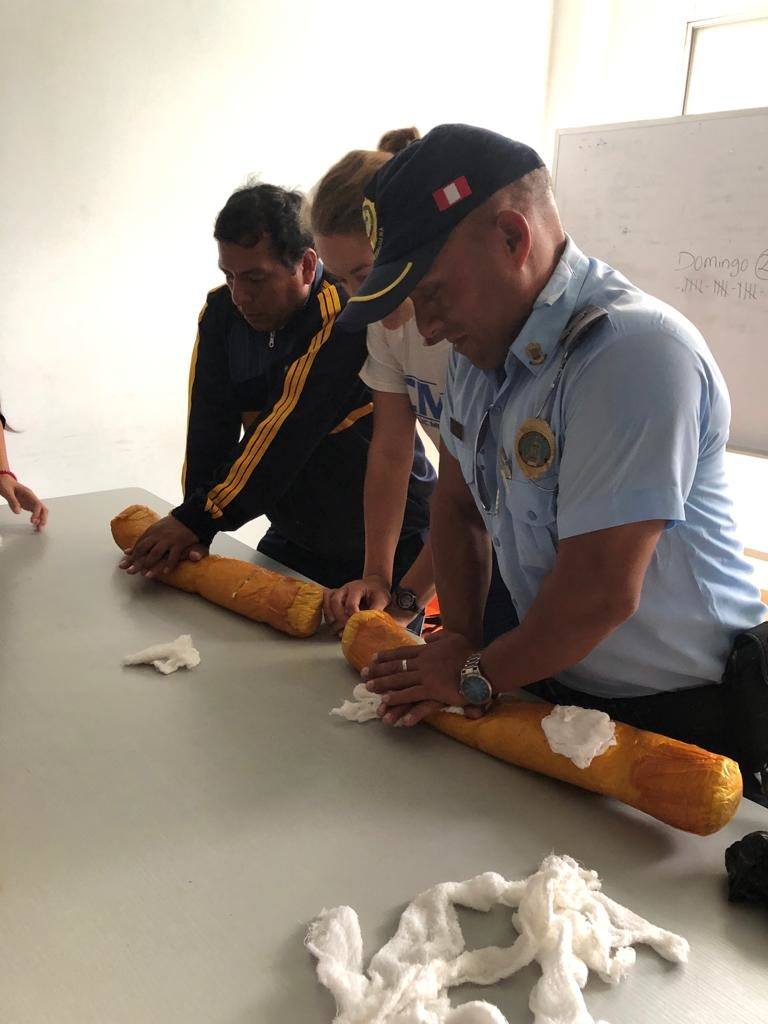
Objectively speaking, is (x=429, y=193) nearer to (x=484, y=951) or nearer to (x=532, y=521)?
(x=532, y=521)

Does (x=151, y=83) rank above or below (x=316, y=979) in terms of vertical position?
above

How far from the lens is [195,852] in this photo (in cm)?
89

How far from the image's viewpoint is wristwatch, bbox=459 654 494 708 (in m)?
1.09

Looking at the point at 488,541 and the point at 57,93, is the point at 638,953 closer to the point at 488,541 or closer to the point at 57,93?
the point at 488,541

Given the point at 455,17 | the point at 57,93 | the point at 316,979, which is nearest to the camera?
the point at 316,979

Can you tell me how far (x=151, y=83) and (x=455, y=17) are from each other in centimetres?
152

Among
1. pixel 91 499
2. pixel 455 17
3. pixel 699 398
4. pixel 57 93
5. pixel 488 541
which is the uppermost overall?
pixel 455 17

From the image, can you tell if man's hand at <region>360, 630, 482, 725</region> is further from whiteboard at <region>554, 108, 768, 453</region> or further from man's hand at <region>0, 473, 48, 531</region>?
whiteboard at <region>554, 108, 768, 453</region>

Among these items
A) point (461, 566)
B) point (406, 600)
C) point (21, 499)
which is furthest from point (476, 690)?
point (21, 499)

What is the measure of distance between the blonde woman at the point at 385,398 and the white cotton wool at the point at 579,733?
48 cm

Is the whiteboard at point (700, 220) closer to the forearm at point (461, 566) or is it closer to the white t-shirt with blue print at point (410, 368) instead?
the white t-shirt with blue print at point (410, 368)

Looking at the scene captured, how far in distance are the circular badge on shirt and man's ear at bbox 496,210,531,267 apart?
0.62 feet

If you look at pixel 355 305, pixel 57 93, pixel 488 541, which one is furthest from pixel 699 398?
pixel 57 93

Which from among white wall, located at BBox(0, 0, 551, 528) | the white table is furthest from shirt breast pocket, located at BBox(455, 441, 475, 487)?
white wall, located at BBox(0, 0, 551, 528)
